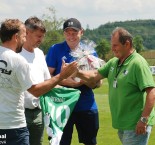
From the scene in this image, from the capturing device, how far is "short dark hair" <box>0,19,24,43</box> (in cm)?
554

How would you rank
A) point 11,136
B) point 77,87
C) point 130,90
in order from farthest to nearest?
point 77,87 → point 130,90 → point 11,136

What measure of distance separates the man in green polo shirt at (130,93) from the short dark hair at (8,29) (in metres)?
1.64

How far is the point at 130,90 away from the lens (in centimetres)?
643

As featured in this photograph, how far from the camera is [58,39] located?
268 feet

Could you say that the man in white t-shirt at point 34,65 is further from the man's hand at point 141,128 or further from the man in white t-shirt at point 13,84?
the man's hand at point 141,128

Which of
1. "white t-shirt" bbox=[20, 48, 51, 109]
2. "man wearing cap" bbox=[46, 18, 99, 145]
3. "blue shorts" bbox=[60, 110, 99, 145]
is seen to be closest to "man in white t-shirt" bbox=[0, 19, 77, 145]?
"white t-shirt" bbox=[20, 48, 51, 109]

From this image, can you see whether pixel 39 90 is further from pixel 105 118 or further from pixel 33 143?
pixel 105 118

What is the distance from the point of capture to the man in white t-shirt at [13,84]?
17.9 ft

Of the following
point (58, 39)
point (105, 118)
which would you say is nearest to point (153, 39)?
point (58, 39)

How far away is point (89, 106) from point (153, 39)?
18867cm

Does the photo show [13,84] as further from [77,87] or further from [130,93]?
[77,87]

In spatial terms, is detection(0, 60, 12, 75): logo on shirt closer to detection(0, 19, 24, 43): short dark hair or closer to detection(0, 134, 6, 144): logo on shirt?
detection(0, 19, 24, 43): short dark hair

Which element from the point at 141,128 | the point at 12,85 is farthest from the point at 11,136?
the point at 141,128

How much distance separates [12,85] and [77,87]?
2252 millimetres
